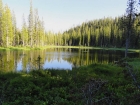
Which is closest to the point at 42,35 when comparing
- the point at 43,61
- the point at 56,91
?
the point at 43,61

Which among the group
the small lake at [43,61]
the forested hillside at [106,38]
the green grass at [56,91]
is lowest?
the small lake at [43,61]

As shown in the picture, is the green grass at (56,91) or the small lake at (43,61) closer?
the green grass at (56,91)

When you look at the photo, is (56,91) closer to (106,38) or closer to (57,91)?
(57,91)

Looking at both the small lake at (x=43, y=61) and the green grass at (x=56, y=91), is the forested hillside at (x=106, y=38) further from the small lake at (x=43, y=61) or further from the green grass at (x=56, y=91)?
the green grass at (x=56, y=91)

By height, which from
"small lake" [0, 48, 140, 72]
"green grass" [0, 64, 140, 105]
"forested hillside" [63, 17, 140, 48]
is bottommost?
"small lake" [0, 48, 140, 72]

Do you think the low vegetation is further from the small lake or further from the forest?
the forest

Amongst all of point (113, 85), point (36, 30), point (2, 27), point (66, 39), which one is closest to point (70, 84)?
point (113, 85)

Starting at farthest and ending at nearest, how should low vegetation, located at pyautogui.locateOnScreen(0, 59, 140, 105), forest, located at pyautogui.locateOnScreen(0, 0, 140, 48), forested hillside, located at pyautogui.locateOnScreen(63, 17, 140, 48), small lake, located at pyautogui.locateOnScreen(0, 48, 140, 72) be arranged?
forested hillside, located at pyautogui.locateOnScreen(63, 17, 140, 48) < forest, located at pyautogui.locateOnScreen(0, 0, 140, 48) < small lake, located at pyautogui.locateOnScreen(0, 48, 140, 72) < low vegetation, located at pyautogui.locateOnScreen(0, 59, 140, 105)

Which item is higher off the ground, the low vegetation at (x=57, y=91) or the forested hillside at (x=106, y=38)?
the forested hillside at (x=106, y=38)

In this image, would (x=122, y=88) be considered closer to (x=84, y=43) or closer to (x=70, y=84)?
(x=70, y=84)

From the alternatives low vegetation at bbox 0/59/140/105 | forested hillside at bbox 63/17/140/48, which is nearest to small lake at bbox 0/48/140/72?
low vegetation at bbox 0/59/140/105

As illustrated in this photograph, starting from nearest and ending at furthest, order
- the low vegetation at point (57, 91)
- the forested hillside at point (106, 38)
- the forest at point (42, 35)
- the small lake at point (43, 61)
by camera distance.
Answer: the low vegetation at point (57, 91), the small lake at point (43, 61), the forest at point (42, 35), the forested hillside at point (106, 38)

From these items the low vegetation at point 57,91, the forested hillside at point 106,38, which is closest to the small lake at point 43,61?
the low vegetation at point 57,91

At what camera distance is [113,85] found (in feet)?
35.1
